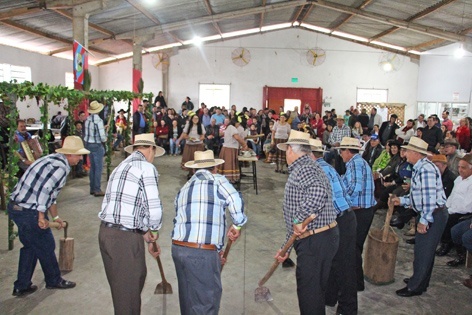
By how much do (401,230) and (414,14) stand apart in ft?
25.6

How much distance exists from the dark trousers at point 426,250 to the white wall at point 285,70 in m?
14.2

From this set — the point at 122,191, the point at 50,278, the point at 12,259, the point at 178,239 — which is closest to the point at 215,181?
the point at 178,239

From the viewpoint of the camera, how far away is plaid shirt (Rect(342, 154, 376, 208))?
3.49m

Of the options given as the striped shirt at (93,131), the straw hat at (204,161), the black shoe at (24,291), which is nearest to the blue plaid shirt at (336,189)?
the straw hat at (204,161)

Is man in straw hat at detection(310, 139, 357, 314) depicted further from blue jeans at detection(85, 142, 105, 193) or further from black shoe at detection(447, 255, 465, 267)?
blue jeans at detection(85, 142, 105, 193)

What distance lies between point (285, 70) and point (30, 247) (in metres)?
15.0

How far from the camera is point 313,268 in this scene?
274 cm

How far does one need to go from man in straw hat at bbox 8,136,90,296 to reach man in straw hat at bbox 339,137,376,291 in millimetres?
2390

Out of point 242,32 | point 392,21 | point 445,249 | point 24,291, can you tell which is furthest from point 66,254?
point 242,32

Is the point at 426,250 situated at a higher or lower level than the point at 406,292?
higher

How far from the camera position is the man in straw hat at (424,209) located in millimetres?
3455

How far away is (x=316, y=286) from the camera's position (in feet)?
9.04

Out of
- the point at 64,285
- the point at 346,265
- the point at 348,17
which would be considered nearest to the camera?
the point at 346,265

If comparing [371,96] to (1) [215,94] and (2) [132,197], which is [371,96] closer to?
(1) [215,94]
